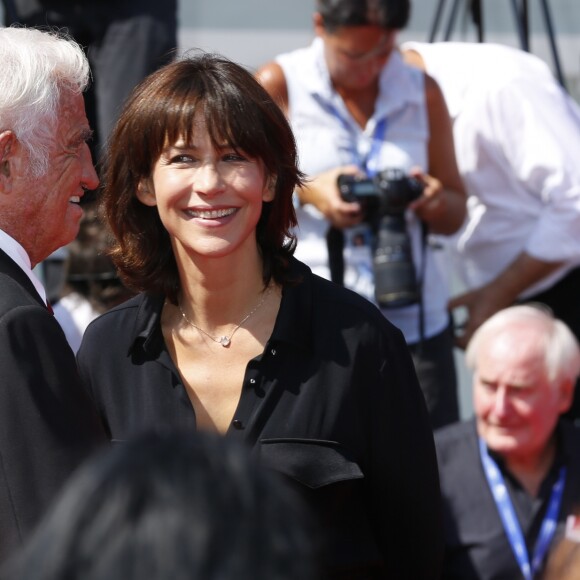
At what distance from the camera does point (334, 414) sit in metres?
2.53

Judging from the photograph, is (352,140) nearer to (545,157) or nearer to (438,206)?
(438,206)

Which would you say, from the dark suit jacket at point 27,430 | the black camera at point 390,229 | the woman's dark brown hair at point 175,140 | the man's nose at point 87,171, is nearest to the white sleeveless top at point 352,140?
the black camera at point 390,229

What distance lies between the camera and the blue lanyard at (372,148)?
158 inches

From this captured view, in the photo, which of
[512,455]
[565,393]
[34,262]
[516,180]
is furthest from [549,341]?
[34,262]

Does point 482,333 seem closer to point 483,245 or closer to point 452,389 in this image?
point 452,389

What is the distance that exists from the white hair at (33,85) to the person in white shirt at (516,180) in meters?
2.13

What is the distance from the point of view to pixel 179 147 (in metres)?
2.61

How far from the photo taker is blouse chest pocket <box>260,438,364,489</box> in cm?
248

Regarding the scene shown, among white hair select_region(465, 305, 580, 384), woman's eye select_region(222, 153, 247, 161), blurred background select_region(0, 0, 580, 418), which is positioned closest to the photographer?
white hair select_region(465, 305, 580, 384)

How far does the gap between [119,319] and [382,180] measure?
1.32 metres

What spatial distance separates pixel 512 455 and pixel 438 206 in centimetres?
80

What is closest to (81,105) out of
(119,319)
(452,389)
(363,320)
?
(119,319)

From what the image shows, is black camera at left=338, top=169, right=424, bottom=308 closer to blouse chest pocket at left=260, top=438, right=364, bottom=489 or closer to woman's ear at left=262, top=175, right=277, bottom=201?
woman's ear at left=262, top=175, right=277, bottom=201

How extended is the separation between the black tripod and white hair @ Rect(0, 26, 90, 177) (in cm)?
302
